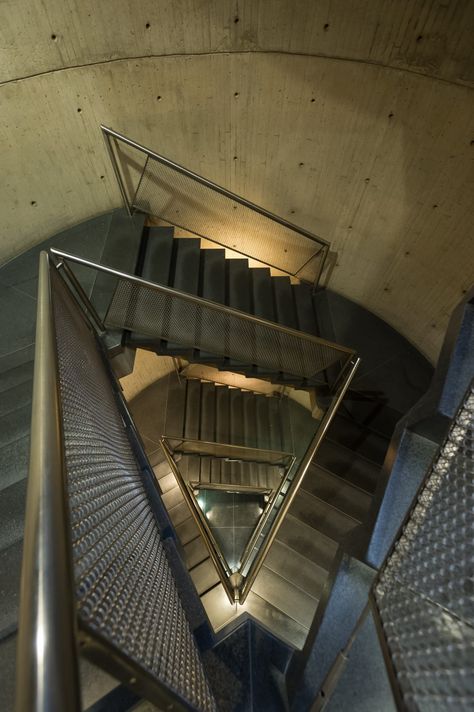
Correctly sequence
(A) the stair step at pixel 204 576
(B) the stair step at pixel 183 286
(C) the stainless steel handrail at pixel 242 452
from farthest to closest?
1. (C) the stainless steel handrail at pixel 242 452
2. (A) the stair step at pixel 204 576
3. (B) the stair step at pixel 183 286

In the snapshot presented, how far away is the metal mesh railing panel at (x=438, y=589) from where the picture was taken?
0.91 metres

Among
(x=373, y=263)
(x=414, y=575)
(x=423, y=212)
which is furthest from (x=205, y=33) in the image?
(x=414, y=575)

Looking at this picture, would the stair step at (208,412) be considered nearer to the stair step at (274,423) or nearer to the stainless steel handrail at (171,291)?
the stair step at (274,423)

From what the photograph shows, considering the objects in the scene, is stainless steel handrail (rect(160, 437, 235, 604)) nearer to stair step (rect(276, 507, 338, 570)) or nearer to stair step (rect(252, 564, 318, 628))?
stair step (rect(252, 564, 318, 628))

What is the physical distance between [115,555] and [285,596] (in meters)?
3.18

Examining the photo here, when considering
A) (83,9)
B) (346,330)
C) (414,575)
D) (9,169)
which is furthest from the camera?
(346,330)

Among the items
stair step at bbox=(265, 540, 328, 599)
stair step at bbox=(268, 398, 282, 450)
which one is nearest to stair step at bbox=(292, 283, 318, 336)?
stair step at bbox=(268, 398, 282, 450)

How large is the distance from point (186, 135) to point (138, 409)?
11.7ft

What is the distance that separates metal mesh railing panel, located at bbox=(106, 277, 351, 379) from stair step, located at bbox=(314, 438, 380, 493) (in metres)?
1.30

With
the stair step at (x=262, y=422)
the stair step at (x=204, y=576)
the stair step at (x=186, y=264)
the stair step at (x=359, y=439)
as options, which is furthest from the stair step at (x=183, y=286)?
the stair step at (x=359, y=439)

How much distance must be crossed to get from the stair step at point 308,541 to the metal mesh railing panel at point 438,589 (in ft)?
8.58

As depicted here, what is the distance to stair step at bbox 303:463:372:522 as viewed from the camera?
150 inches

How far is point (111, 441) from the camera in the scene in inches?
61.2

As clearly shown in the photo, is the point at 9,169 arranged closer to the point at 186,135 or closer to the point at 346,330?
the point at 186,135
